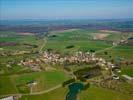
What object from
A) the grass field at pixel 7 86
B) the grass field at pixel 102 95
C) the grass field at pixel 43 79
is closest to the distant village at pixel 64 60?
the grass field at pixel 43 79

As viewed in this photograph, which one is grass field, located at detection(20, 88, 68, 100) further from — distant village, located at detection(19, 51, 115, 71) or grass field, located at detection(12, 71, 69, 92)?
distant village, located at detection(19, 51, 115, 71)

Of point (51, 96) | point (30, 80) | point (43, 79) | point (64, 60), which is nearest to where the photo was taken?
point (51, 96)

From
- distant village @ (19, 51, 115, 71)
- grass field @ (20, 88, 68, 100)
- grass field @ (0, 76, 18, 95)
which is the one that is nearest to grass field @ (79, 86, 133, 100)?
grass field @ (20, 88, 68, 100)

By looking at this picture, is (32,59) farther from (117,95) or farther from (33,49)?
(117,95)

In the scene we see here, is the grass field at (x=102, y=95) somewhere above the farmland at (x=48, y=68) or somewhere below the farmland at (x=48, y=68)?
above

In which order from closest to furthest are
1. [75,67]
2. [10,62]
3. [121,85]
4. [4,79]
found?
1. [121,85]
2. [4,79]
3. [75,67]
4. [10,62]

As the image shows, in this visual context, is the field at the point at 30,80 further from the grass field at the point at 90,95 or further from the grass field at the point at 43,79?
the grass field at the point at 90,95

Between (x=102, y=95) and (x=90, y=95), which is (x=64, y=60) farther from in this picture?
(x=102, y=95)

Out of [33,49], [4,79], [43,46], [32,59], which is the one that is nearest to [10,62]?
[32,59]

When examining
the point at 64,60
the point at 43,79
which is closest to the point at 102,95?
the point at 43,79

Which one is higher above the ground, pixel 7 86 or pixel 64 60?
pixel 7 86

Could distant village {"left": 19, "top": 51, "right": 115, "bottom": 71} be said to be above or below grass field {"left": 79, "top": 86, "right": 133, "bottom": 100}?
below
